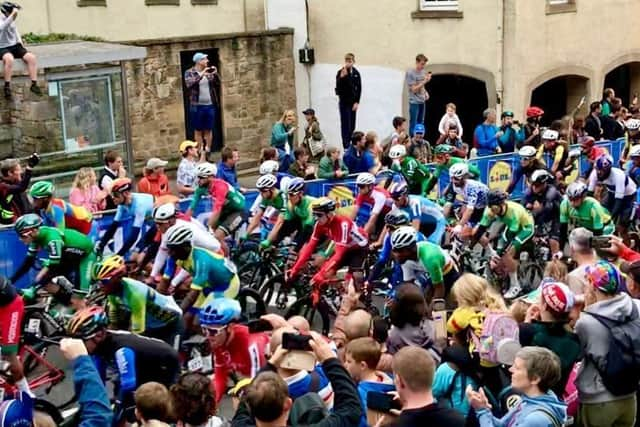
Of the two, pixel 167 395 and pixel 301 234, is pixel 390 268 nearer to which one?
pixel 301 234

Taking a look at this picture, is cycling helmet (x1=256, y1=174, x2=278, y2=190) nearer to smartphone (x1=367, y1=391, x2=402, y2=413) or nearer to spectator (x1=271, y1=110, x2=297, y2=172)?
spectator (x1=271, y1=110, x2=297, y2=172)

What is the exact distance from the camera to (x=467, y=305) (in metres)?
7.01

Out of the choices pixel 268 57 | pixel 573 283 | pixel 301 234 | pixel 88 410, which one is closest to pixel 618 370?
pixel 573 283

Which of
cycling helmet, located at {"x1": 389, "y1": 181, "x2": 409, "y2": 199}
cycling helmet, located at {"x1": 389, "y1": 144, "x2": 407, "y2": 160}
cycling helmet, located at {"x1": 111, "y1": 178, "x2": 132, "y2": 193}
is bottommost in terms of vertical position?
cycling helmet, located at {"x1": 389, "y1": 181, "x2": 409, "y2": 199}

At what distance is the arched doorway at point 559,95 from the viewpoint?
2572 centimetres

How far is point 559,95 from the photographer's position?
27.0 metres

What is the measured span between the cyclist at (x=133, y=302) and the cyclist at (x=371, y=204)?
4.36 meters

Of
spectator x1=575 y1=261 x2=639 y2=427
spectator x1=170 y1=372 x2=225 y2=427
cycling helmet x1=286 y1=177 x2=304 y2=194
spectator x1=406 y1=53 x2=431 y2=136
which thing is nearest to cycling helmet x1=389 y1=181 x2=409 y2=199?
cycling helmet x1=286 y1=177 x2=304 y2=194

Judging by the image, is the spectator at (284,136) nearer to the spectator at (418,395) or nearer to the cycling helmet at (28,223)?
the cycling helmet at (28,223)

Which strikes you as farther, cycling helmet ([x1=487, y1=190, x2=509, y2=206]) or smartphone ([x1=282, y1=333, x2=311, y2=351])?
cycling helmet ([x1=487, y1=190, x2=509, y2=206])

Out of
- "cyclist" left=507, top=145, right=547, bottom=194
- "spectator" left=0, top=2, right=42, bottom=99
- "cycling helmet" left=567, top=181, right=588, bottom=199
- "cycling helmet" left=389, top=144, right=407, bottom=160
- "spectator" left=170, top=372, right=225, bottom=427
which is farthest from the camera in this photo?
"spectator" left=0, top=2, right=42, bottom=99

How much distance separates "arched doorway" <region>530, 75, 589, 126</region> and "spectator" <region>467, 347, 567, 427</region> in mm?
20691

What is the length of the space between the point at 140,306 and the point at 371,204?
17.0 feet

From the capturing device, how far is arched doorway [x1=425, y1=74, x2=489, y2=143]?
25.8m
